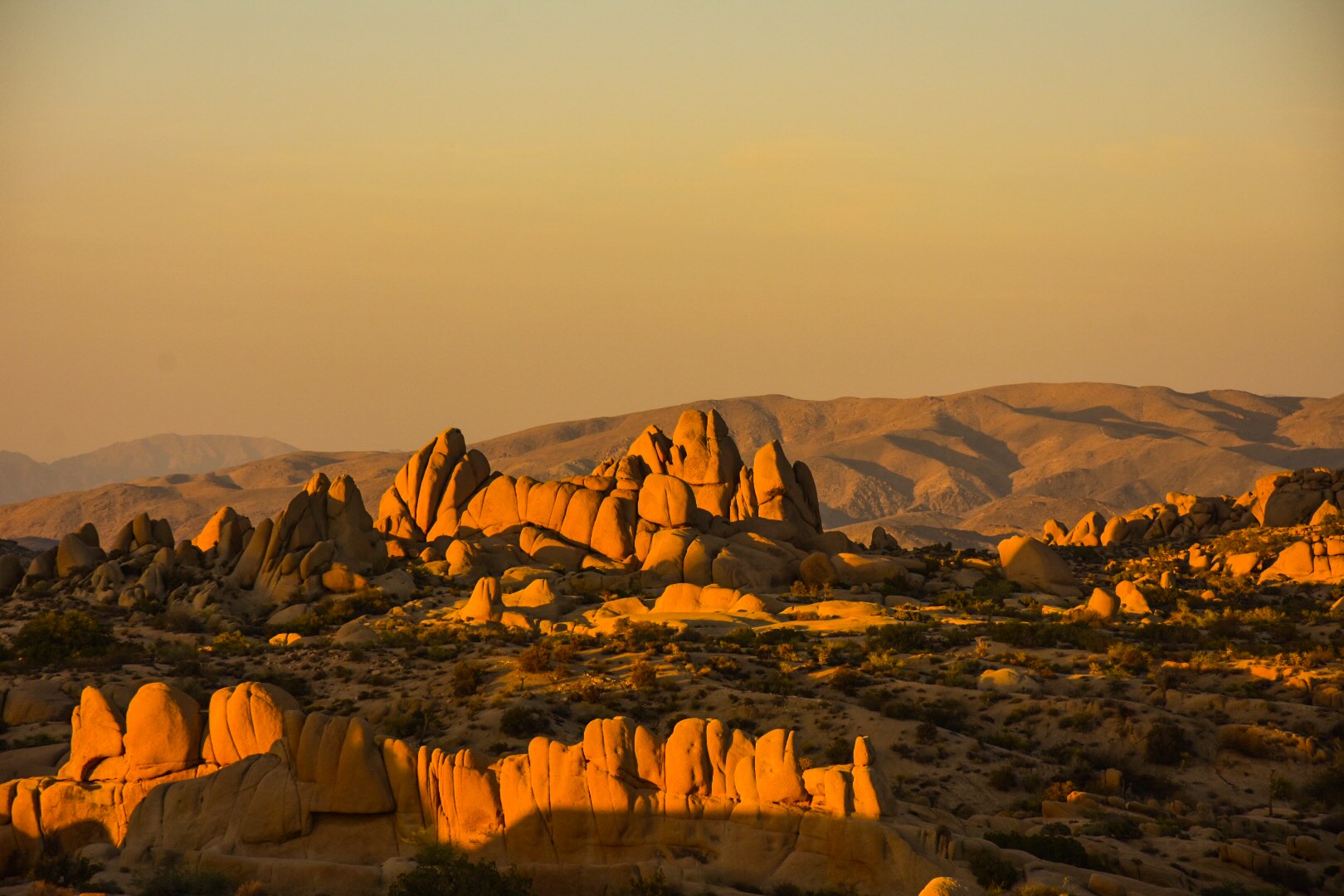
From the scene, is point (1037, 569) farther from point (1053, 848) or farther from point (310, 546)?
point (1053, 848)

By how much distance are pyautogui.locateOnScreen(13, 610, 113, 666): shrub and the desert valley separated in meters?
0.23

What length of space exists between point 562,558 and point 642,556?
3996 mm

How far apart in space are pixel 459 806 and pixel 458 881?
9.83ft

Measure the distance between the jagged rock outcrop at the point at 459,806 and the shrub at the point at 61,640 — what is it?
81.7 ft

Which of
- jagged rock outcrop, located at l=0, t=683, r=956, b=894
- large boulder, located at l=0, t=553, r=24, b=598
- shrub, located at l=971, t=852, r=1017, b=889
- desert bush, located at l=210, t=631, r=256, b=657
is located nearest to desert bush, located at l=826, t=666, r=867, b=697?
jagged rock outcrop, located at l=0, t=683, r=956, b=894

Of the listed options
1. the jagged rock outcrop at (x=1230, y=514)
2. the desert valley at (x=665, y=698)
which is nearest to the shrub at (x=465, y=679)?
the desert valley at (x=665, y=698)

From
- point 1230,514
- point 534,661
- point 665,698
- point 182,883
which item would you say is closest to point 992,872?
point 182,883

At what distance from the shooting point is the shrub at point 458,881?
1006 inches

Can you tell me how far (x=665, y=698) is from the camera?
45.3 metres

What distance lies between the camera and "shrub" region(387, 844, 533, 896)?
25.6 metres

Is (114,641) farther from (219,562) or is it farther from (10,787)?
(10,787)

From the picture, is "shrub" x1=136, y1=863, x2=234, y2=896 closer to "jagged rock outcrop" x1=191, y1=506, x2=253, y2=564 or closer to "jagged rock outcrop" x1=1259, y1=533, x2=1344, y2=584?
"jagged rock outcrop" x1=191, y1=506, x2=253, y2=564

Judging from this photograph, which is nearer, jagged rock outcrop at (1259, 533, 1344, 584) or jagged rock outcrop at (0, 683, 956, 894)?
jagged rock outcrop at (0, 683, 956, 894)

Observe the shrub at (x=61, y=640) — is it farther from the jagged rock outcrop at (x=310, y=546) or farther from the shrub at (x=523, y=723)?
the shrub at (x=523, y=723)
